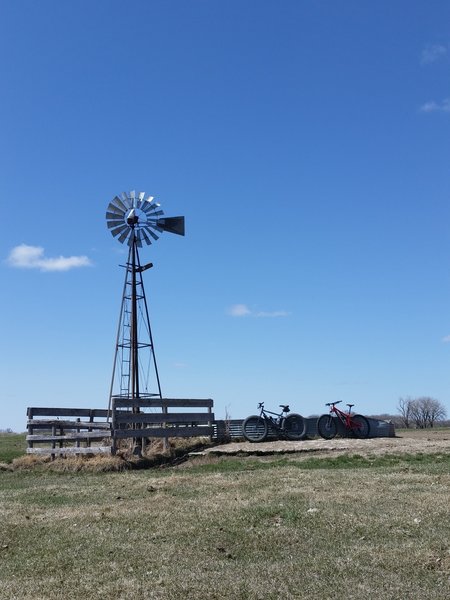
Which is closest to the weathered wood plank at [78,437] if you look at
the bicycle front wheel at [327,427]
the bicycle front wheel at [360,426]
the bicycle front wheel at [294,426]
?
the bicycle front wheel at [294,426]

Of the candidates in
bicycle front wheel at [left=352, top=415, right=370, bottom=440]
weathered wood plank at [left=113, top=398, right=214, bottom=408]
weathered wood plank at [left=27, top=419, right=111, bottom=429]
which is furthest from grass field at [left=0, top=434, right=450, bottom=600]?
bicycle front wheel at [left=352, top=415, right=370, bottom=440]

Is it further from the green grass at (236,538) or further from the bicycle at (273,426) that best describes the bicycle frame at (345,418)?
the green grass at (236,538)

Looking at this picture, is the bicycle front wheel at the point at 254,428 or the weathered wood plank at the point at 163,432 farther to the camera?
the bicycle front wheel at the point at 254,428

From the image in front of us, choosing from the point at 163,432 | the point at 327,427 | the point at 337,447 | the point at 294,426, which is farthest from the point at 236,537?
the point at 327,427

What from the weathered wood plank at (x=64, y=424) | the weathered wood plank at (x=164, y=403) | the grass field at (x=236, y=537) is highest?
the weathered wood plank at (x=164, y=403)

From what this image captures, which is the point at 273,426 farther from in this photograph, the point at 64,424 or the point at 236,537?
the point at 236,537

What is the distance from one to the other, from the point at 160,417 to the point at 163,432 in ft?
2.13

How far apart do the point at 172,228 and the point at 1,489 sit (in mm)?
13931

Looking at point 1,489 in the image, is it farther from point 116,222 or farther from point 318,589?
point 116,222

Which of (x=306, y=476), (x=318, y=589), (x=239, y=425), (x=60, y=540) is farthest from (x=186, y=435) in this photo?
(x=318, y=589)

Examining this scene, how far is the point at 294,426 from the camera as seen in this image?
2041 cm

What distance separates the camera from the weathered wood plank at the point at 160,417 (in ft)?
59.0

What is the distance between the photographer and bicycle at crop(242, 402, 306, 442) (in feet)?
65.2

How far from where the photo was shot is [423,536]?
23.8 ft
